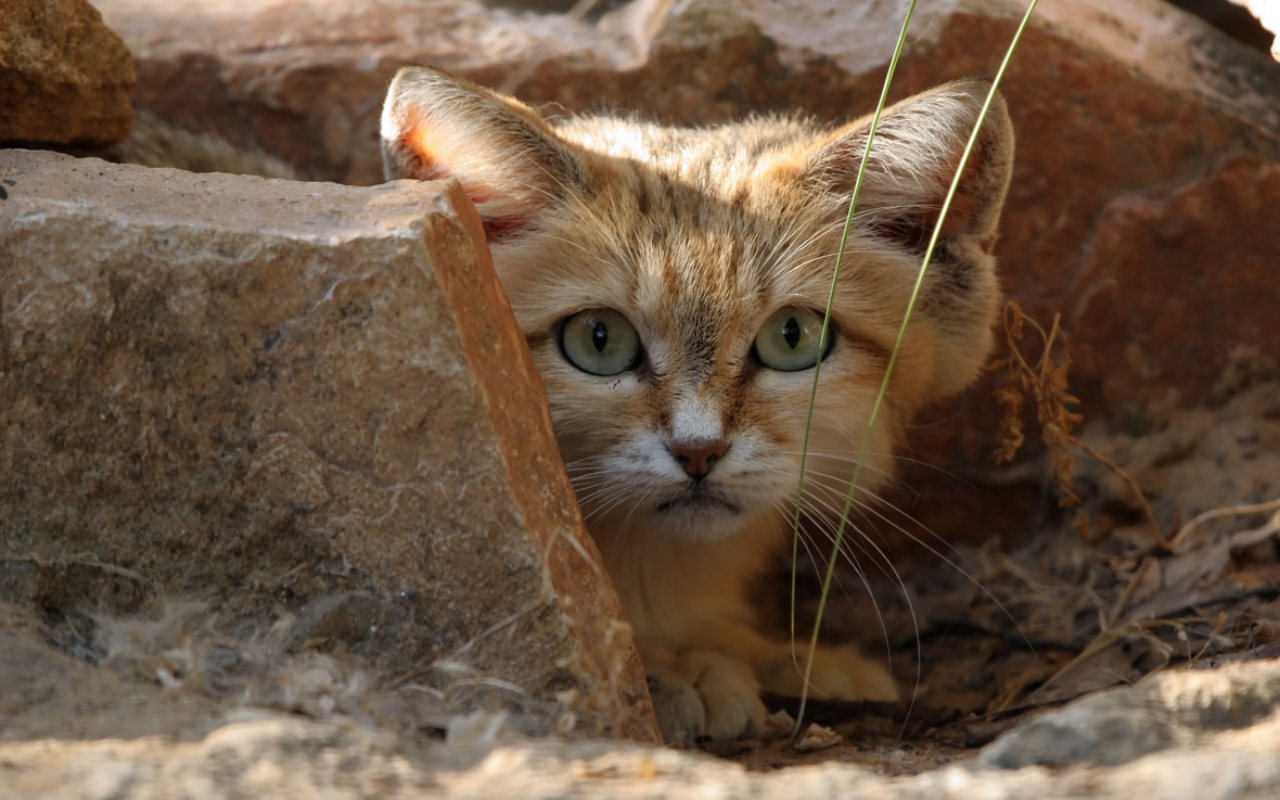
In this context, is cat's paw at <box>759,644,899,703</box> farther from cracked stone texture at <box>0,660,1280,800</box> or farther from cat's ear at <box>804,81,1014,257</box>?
cracked stone texture at <box>0,660,1280,800</box>

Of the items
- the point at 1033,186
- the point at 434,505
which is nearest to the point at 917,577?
the point at 1033,186

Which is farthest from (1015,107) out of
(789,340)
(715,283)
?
(715,283)

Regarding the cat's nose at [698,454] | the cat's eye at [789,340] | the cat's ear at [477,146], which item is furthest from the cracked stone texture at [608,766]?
the cat's ear at [477,146]

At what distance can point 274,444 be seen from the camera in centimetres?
172

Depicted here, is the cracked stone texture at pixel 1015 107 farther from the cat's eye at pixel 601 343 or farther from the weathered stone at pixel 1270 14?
the cat's eye at pixel 601 343

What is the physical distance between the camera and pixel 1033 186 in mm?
3355

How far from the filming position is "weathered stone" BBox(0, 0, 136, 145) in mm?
2262

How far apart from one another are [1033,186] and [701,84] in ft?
2.92

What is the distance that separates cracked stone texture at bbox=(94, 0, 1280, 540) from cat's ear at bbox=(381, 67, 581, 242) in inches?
35.8

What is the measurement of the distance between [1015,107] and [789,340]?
1.28 meters

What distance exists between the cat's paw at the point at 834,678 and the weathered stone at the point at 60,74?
1724 millimetres

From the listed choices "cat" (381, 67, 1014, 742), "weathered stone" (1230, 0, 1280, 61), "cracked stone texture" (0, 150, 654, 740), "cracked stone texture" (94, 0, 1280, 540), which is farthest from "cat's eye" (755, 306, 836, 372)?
"weathered stone" (1230, 0, 1280, 61)

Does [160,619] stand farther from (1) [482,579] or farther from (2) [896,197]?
(2) [896,197]

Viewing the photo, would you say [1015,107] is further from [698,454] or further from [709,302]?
[698,454]
